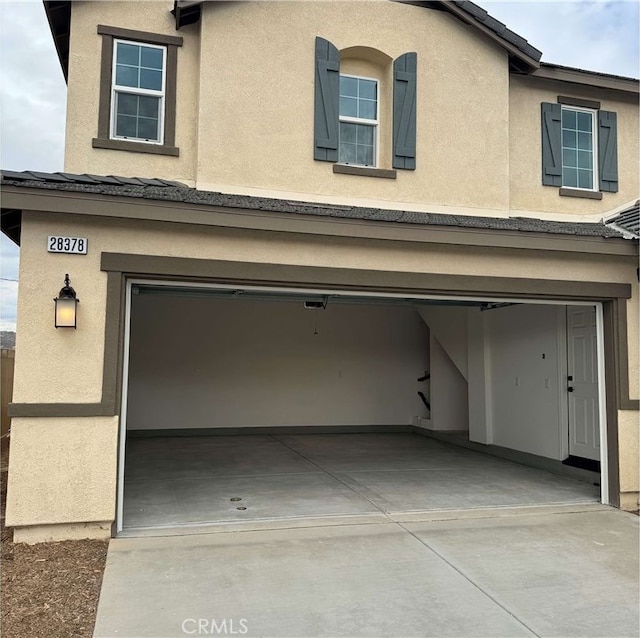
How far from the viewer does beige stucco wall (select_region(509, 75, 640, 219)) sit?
360 inches

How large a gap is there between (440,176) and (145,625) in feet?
21.7

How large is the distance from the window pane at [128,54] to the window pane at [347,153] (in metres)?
2.84

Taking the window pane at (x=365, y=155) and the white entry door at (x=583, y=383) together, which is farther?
the white entry door at (x=583, y=383)

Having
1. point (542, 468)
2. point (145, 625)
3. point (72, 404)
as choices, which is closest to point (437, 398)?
point (542, 468)

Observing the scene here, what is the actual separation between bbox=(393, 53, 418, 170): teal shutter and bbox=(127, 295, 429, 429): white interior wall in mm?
6021

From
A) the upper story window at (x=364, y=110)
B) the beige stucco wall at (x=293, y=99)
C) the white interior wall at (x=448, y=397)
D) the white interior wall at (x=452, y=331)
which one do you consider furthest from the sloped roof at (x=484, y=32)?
the white interior wall at (x=448, y=397)

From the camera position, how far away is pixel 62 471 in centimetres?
566

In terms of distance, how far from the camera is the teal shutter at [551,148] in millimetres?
9203

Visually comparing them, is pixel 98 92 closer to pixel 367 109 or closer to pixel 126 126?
pixel 126 126

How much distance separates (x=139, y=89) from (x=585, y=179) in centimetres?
667

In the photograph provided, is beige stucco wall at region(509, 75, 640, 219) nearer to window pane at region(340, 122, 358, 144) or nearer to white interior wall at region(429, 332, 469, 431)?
window pane at region(340, 122, 358, 144)

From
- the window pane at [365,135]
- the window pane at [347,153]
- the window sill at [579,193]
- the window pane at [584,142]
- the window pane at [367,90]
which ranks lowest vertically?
the window sill at [579,193]

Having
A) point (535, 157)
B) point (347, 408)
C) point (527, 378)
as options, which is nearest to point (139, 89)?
point (535, 157)

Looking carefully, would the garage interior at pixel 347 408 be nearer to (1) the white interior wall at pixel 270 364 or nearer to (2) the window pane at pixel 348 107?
(1) the white interior wall at pixel 270 364
